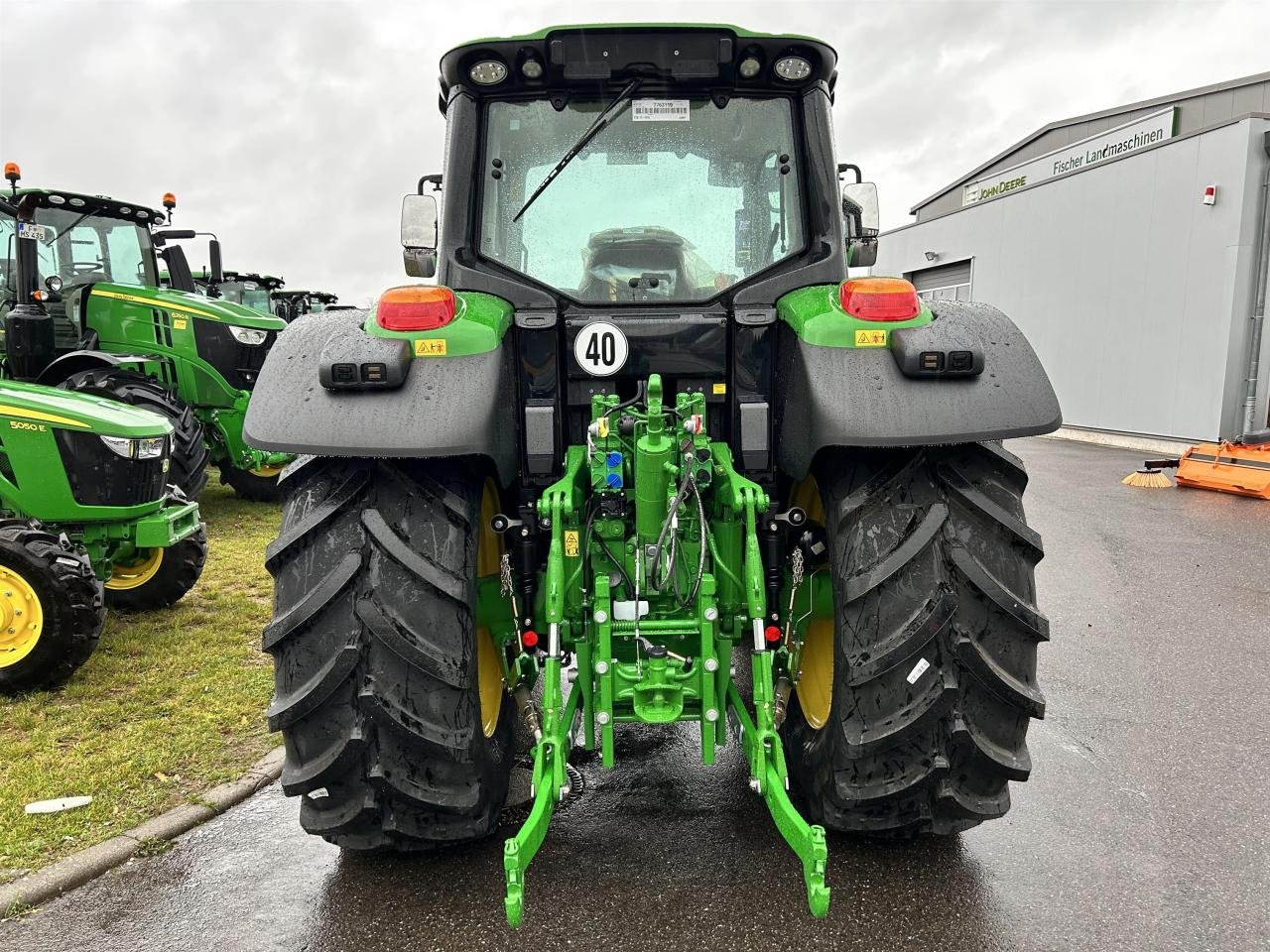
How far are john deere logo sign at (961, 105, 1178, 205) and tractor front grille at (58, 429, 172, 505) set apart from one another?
1769 centimetres

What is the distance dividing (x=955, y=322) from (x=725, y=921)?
1.78m

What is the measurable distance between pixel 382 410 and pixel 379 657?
25.4 inches

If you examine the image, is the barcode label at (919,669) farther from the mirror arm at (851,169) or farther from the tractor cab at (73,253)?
the tractor cab at (73,253)

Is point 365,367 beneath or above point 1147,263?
beneath

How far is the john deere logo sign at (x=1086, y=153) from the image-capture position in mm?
19969

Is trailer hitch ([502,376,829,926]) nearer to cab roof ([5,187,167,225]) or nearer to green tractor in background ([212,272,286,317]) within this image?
cab roof ([5,187,167,225])

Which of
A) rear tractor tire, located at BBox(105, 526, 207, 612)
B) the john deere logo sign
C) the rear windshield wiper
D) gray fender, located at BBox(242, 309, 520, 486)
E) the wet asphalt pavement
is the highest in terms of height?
the john deere logo sign

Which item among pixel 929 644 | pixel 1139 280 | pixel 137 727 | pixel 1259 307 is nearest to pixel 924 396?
pixel 929 644

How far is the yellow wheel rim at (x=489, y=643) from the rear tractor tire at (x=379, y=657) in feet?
1.15

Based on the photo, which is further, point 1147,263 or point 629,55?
point 1147,263

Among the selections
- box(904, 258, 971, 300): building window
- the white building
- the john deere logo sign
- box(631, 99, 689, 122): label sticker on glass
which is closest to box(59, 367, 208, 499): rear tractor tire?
box(631, 99, 689, 122): label sticker on glass

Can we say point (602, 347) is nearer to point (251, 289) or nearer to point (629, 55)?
point (629, 55)

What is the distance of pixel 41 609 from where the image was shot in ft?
13.3

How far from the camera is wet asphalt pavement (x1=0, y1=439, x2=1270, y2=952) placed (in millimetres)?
2418
